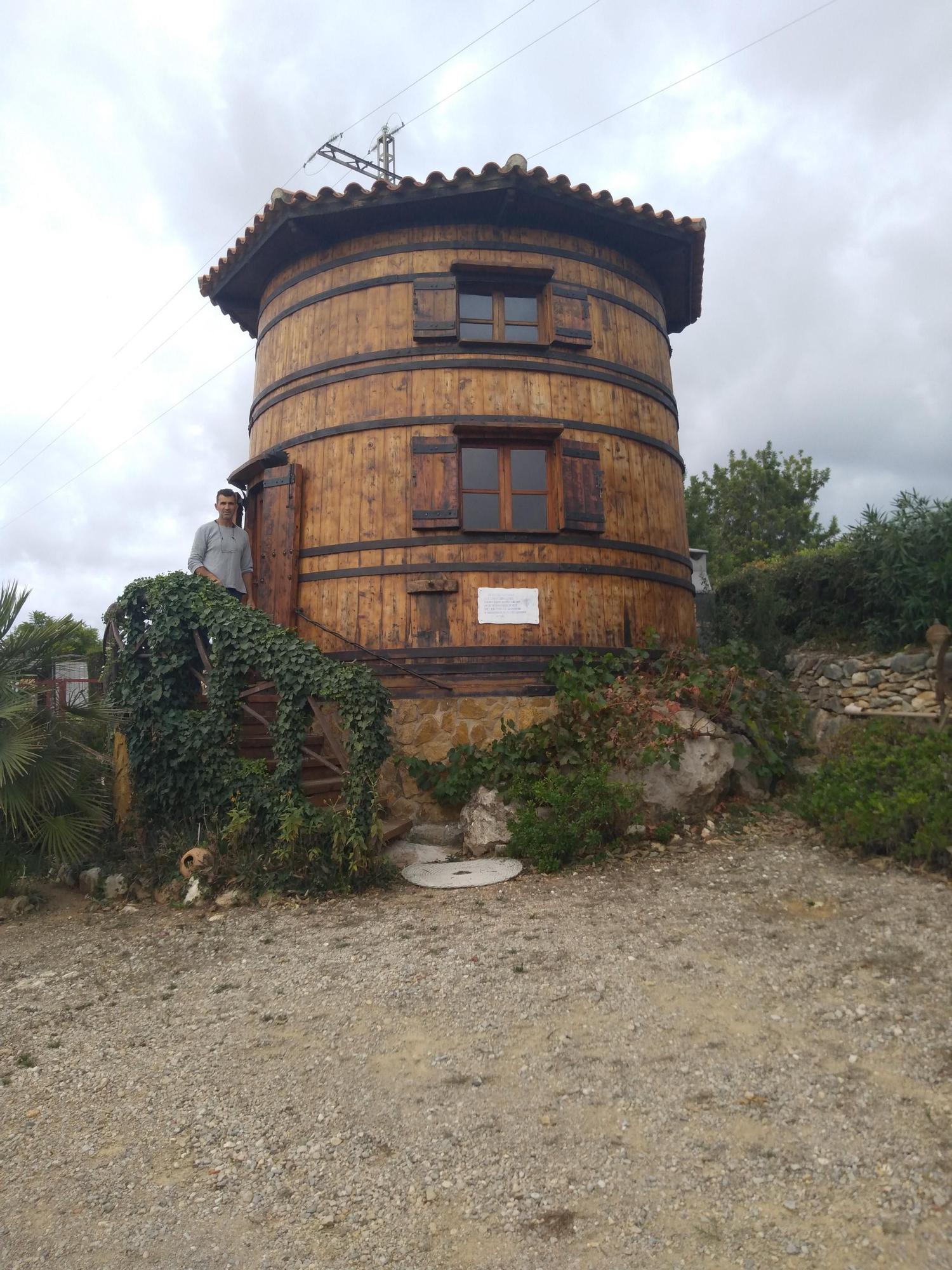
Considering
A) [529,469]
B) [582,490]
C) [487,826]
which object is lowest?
[487,826]

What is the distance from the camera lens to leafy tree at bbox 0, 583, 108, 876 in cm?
544

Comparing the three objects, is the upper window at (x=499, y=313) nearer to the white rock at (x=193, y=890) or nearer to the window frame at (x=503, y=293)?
the window frame at (x=503, y=293)

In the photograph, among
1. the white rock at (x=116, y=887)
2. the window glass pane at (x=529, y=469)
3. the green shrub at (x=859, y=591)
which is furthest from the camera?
the green shrub at (x=859, y=591)

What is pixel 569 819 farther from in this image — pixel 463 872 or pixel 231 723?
pixel 231 723

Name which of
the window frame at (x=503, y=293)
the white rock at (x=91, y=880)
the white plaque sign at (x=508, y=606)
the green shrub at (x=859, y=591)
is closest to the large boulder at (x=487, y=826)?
the white plaque sign at (x=508, y=606)

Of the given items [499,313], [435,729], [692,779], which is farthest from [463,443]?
[692,779]

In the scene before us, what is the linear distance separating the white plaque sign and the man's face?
94.1 inches

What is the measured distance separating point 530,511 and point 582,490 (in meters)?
0.53

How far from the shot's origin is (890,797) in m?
5.30

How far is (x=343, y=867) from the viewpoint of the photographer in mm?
5449

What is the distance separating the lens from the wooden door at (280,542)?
7.54 m

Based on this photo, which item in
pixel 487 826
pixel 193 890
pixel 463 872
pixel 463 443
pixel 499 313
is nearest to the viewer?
pixel 193 890

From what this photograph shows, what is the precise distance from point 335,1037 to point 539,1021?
0.89m

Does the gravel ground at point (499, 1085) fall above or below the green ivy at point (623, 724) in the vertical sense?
below
